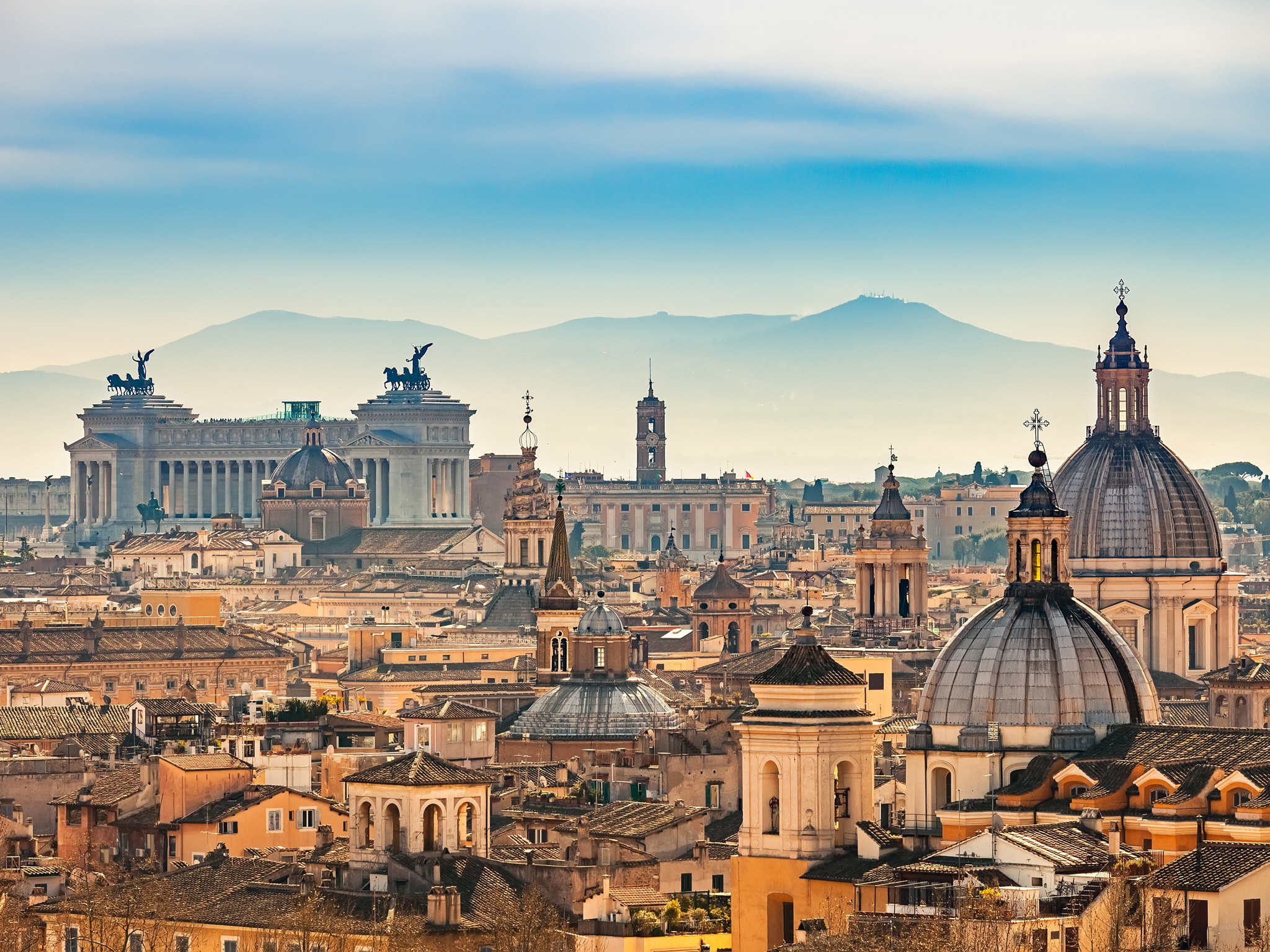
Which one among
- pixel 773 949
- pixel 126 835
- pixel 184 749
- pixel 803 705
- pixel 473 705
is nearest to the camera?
pixel 773 949

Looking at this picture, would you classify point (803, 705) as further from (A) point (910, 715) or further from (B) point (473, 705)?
(B) point (473, 705)

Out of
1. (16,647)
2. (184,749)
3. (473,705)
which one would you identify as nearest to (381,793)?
(184,749)

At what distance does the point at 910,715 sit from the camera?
10769 centimetres

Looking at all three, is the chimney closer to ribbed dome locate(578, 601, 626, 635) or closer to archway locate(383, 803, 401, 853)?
archway locate(383, 803, 401, 853)

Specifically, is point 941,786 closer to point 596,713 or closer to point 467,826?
point 467,826

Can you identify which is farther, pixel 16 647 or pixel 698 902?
pixel 16 647

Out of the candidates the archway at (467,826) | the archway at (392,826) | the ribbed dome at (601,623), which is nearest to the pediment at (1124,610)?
the ribbed dome at (601,623)

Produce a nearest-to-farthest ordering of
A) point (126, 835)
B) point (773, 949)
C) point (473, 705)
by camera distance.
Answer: point (773, 949) → point (126, 835) → point (473, 705)

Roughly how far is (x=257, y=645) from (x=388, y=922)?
92.8 m

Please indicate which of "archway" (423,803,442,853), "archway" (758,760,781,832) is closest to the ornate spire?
"archway" (423,803,442,853)

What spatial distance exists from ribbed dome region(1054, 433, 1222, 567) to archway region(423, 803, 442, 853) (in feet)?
185

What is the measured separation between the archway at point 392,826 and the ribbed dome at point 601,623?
4603 centimetres

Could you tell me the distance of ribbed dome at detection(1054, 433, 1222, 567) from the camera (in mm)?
126188

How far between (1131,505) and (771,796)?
198 ft
